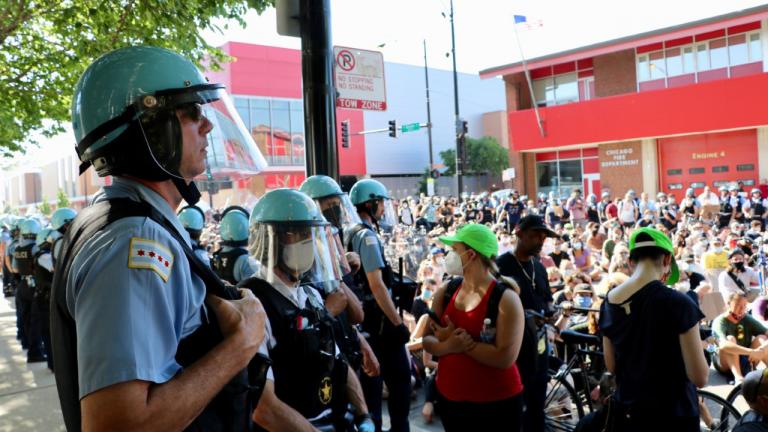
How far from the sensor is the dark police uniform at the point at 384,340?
15.2 feet

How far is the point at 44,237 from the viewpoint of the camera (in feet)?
28.0

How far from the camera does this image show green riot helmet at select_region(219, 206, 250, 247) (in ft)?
18.7

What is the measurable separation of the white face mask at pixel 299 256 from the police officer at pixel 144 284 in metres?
1.09

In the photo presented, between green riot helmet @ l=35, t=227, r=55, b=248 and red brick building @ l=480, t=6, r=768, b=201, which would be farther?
red brick building @ l=480, t=6, r=768, b=201

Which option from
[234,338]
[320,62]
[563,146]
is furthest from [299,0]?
[563,146]

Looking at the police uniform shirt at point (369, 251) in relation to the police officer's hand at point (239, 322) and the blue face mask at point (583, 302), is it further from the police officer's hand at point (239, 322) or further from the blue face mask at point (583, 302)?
the police officer's hand at point (239, 322)

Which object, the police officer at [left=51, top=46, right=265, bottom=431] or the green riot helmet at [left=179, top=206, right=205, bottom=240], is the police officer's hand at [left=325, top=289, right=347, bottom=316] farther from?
A: the green riot helmet at [left=179, top=206, right=205, bottom=240]

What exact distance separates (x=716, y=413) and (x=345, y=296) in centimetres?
365

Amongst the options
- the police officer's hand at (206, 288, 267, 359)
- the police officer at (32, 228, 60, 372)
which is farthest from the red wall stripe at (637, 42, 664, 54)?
the police officer's hand at (206, 288, 267, 359)

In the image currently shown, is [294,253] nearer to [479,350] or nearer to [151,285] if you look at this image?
[479,350]

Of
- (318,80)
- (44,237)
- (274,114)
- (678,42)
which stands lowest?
(44,237)

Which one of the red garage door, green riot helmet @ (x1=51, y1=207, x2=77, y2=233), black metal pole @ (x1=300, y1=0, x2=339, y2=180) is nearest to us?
black metal pole @ (x1=300, y1=0, x2=339, y2=180)

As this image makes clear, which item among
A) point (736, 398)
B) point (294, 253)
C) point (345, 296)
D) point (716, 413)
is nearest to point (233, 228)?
point (345, 296)

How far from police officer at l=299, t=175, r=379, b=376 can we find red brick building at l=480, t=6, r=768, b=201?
956 inches
